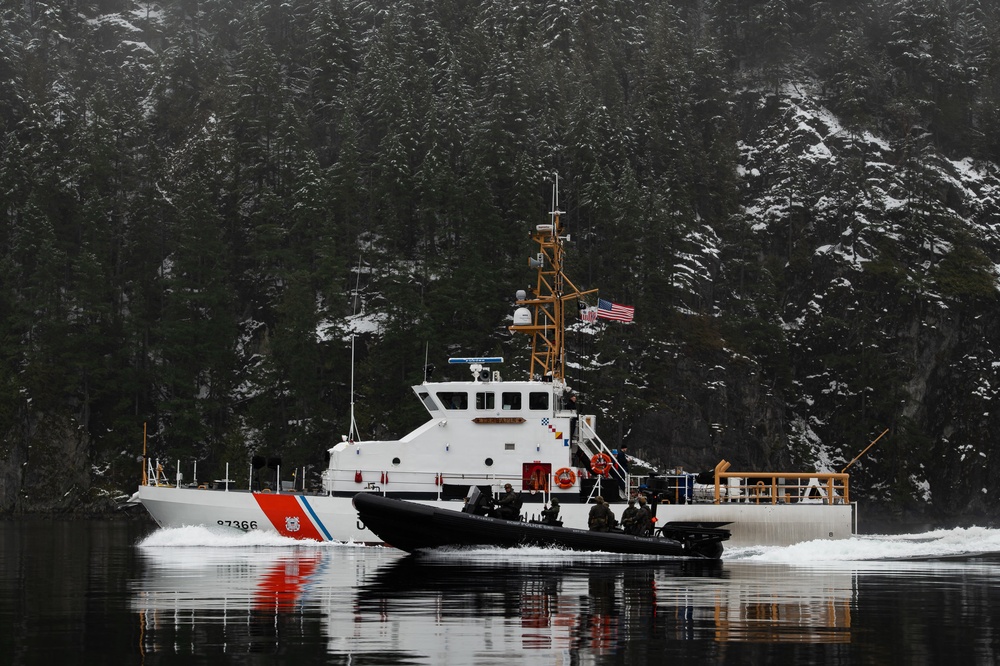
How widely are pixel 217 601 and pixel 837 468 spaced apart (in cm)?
5299

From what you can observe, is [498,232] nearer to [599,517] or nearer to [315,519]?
[315,519]

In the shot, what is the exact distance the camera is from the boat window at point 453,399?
3331cm

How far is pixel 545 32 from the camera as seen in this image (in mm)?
89625

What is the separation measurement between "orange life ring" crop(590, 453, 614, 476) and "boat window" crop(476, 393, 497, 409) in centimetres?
311

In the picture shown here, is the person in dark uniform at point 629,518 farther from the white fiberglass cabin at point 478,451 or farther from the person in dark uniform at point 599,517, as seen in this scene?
the white fiberglass cabin at point 478,451

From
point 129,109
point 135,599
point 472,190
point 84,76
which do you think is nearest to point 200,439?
point 472,190

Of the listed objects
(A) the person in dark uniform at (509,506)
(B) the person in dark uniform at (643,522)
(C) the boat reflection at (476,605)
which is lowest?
(C) the boat reflection at (476,605)

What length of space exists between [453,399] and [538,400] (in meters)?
2.35

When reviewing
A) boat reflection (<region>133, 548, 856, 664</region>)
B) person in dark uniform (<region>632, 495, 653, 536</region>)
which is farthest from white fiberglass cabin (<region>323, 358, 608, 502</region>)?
boat reflection (<region>133, 548, 856, 664</region>)

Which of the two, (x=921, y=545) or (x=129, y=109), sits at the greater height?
(x=129, y=109)

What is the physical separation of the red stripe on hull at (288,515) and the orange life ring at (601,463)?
7739 mm

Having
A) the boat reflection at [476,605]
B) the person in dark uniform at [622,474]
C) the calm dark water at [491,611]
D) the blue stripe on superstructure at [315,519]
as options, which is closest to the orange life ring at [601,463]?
the person in dark uniform at [622,474]

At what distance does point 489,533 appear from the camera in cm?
2739

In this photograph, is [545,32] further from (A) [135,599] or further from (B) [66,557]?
(A) [135,599]
